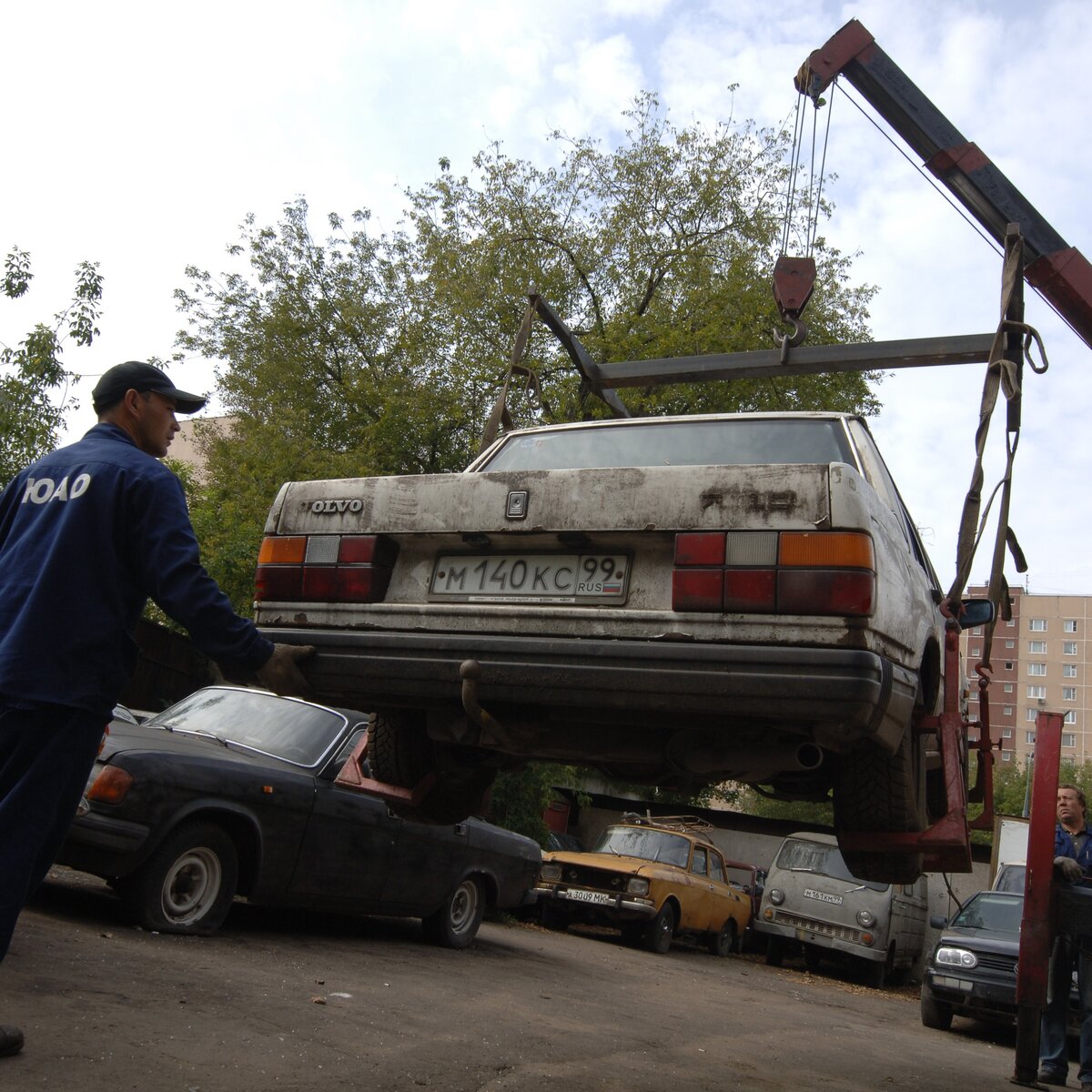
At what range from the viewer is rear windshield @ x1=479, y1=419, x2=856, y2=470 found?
4297mm

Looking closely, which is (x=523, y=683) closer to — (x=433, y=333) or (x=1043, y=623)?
(x=433, y=333)

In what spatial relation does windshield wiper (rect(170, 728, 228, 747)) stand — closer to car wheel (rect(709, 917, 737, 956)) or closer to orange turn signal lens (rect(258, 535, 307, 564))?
orange turn signal lens (rect(258, 535, 307, 564))

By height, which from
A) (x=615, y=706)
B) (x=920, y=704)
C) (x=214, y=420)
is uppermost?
(x=214, y=420)

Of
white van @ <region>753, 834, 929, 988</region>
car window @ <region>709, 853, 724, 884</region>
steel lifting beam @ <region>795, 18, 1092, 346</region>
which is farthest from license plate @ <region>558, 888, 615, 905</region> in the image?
steel lifting beam @ <region>795, 18, 1092, 346</region>

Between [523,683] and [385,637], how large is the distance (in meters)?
0.52

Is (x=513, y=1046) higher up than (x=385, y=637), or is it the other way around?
(x=385, y=637)

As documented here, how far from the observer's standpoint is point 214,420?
83.8ft

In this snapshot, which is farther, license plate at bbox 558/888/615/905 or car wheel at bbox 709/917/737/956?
car wheel at bbox 709/917/737/956

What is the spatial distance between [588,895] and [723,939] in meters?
3.62

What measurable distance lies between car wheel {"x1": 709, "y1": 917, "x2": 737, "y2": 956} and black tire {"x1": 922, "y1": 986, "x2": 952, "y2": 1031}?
205 inches

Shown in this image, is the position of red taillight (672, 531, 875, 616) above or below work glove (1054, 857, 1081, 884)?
above

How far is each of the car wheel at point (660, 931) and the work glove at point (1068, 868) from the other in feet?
30.6

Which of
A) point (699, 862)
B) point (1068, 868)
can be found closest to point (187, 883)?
point (1068, 868)

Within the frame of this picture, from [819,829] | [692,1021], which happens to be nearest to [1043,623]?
[819,829]
